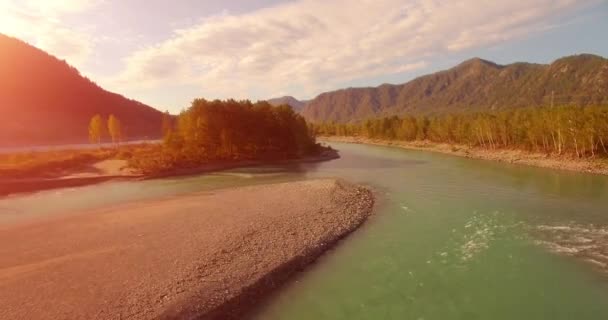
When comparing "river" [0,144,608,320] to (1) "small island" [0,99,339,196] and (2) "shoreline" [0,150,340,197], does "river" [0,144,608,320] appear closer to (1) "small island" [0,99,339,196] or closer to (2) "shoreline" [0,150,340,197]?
(2) "shoreline" [0,150,340,197]

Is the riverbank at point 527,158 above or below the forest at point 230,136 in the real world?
below

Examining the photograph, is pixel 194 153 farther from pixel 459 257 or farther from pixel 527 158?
pixel 527 158

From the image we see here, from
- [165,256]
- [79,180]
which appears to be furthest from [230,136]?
[165,256]

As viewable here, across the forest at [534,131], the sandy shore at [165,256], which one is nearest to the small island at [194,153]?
the sandy shore at [165,256]

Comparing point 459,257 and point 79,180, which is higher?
point 79,180

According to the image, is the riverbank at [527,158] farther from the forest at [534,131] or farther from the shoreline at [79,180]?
the shoreline at [79,180]
